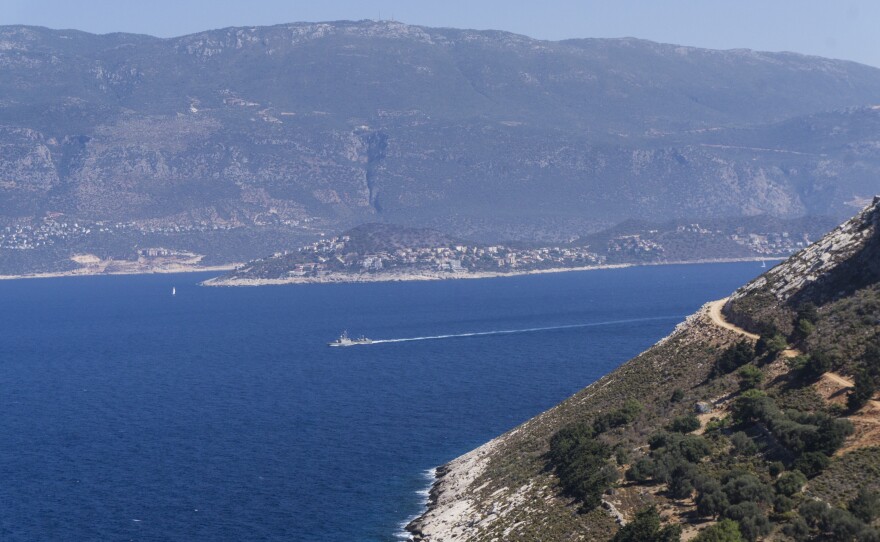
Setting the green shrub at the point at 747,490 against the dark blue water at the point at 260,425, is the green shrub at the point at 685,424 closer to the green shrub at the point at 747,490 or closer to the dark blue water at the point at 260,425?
the green shrub at the point at 747,490

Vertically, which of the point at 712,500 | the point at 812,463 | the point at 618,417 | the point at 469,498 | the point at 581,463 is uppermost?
the point at 812,463

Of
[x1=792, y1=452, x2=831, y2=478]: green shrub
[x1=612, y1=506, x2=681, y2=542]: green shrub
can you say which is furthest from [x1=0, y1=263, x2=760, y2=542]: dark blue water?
[x1=792, y1=452, x2=831, y2=478]: green shrub

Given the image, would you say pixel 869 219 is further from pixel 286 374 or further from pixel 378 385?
pixel 286 374

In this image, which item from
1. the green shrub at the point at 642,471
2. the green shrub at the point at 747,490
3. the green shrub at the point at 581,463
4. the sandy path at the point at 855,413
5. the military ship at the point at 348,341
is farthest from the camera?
the military ship at the point at 348,341

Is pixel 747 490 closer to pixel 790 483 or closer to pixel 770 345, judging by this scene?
pixel 790 483

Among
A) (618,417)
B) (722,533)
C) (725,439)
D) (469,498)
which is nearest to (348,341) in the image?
(469,498)

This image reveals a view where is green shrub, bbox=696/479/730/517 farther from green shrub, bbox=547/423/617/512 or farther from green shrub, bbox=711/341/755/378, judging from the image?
green shrub, bbox=711/341/755/378

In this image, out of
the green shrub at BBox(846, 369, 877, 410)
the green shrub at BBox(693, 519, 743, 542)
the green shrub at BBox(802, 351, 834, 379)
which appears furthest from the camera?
the green shrub at BBox(802, 351, 834, 379)

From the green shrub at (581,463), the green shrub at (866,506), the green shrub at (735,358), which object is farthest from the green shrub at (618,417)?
the green shrub at (866,506)
